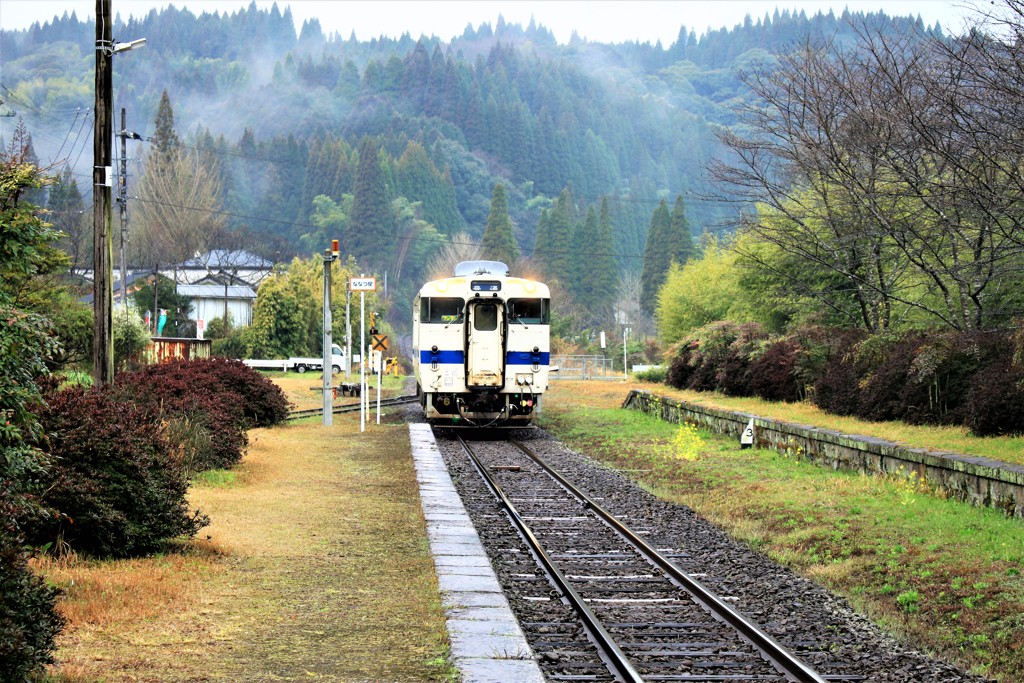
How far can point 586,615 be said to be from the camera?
892 centimetres

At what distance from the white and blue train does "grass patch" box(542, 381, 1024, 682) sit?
5655mm

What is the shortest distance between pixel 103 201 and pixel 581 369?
48.8 metres

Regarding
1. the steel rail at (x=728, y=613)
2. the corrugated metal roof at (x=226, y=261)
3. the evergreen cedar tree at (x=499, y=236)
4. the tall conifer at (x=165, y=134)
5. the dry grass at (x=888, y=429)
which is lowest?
the steel rail at (x=728, y=613)

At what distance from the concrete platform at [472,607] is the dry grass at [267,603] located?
15 cm

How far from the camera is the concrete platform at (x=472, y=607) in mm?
7129

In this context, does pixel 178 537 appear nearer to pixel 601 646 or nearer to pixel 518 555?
pixel 518 555

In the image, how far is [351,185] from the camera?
6599 inches

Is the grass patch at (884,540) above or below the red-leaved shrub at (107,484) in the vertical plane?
below

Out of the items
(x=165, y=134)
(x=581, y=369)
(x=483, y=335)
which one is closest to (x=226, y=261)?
(x=165, y=134)

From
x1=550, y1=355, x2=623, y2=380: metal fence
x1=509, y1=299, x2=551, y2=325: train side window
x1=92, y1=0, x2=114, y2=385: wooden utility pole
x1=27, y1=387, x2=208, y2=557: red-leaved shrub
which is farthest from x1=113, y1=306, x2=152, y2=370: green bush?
x1=550, y1=355, x2=623, y2=380: metal fence

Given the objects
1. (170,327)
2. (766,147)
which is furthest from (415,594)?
(170,327)

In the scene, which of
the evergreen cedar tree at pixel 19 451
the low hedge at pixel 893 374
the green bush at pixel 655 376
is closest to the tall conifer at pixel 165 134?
the green bush at pixel 655 376

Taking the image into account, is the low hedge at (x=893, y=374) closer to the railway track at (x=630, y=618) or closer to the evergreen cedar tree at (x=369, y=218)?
the railway track at (x=630, y=618)

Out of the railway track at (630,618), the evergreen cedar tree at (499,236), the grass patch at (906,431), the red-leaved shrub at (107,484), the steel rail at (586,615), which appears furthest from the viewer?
the evergreen cedar tree at (499,236)
